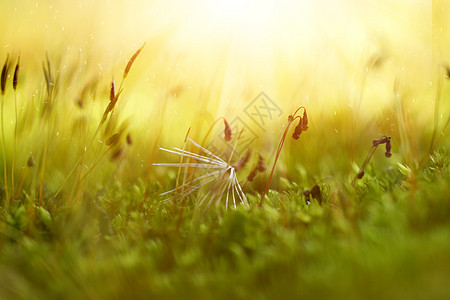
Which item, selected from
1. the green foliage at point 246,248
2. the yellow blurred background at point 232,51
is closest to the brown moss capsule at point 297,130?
the green foliage at point 246,248

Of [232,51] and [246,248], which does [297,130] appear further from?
[232,51]

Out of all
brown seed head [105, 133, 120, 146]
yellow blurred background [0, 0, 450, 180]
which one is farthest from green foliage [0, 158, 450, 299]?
yellow blurred background [0, 0, 450, 180]

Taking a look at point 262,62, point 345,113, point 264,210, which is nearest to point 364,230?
point 264,210

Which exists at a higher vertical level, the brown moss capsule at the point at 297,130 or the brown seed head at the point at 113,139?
the brown moss capsule at the point at 297,130

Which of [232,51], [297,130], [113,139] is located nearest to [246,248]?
[297,130]

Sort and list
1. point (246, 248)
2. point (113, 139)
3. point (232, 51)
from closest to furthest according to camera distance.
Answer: point (246, 248) → point (113, 139) → point (232, 51)

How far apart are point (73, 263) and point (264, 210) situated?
0.57 m

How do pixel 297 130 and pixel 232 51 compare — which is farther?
pixel 232 51

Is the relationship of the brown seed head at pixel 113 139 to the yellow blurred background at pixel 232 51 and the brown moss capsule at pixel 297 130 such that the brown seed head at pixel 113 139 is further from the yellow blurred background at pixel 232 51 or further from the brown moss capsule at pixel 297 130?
the brown moss capsule at pixel 297 130

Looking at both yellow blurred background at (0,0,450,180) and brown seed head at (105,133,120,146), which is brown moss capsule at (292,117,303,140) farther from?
brown seed head at (105,133,120,146)

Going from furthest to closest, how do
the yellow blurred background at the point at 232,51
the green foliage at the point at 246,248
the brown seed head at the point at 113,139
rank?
the yellow blurred background at the point at 232,51
the brown seed head at the point at 113,139
the green foliage at the point at 246,248

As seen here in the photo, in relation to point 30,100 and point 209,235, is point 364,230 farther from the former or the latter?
point 30,100

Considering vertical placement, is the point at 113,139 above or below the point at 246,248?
above

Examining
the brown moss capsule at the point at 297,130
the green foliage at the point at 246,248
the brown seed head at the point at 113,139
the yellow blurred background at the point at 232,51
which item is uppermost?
the yellow blurred background at the point at 232,51
